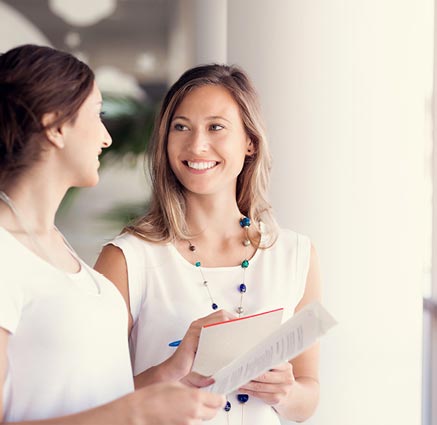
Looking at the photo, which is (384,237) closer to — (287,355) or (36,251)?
(287,355)

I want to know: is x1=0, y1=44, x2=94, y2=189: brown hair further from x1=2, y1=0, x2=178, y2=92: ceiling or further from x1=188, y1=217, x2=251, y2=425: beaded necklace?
x1=2, y1=0, x2=178, y2=92: ceiling

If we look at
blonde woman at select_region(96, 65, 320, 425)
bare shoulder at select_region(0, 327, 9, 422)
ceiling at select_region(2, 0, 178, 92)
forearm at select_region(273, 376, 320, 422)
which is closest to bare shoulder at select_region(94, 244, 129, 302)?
blonde woman at select_region(96, 65, 320, 425)

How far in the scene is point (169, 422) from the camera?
1.23m

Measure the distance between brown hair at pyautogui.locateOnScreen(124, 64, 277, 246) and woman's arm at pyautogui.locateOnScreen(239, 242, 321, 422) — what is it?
180 millimetres

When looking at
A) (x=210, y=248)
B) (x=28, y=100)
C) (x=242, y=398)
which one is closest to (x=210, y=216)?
(x=210, y=248)

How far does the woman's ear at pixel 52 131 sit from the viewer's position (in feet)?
4.20

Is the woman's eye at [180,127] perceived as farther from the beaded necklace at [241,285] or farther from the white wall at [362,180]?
the white wall at [362,180]

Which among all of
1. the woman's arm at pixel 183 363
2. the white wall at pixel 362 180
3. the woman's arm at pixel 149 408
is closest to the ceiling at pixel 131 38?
the white wall at pixel 362 180

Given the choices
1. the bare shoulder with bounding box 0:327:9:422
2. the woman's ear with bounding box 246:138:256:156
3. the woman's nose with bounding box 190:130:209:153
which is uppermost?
the woman's nose with bounding box 190:130:209:153

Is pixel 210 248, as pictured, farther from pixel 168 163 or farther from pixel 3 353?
pixel 3 353

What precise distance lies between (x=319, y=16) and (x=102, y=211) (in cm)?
213

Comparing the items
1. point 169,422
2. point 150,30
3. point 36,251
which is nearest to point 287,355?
point 169,422

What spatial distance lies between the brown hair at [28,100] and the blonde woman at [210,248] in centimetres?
69

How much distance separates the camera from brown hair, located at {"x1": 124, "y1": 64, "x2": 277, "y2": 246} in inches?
81.4
